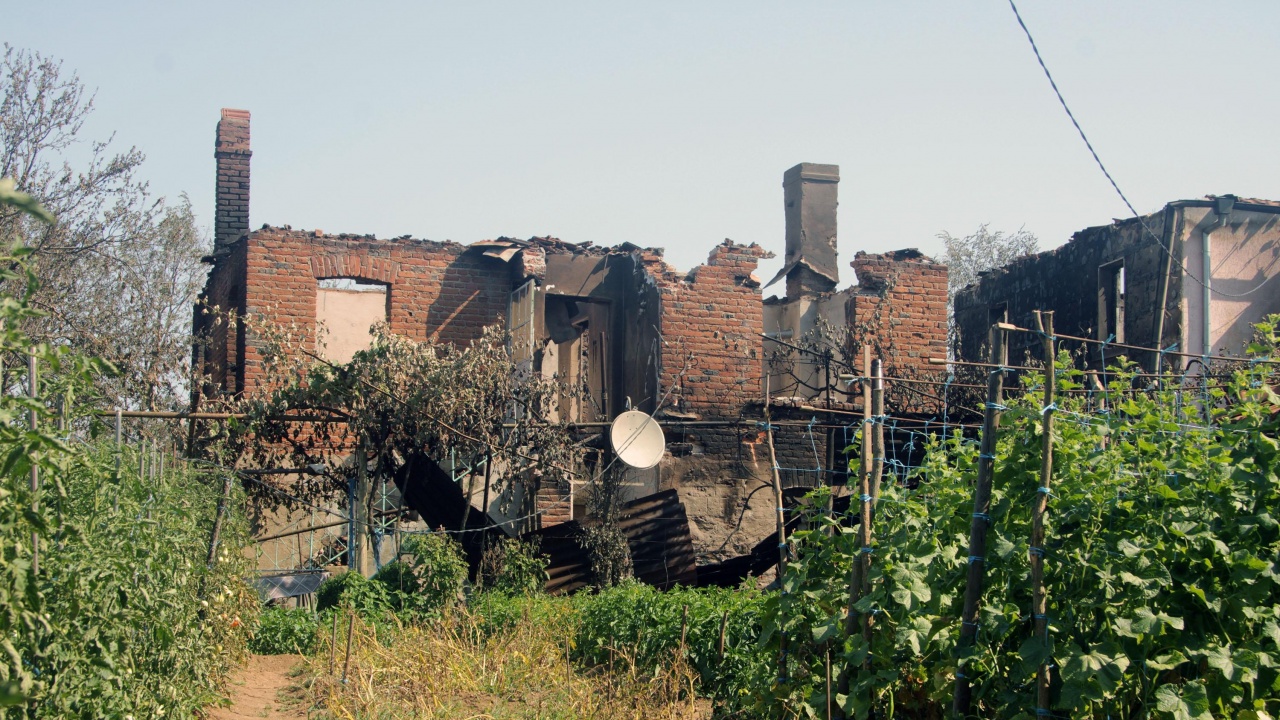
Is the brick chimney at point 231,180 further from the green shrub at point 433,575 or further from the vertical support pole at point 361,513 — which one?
the green shrub at point 433,575

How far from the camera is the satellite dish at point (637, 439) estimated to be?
12750mm

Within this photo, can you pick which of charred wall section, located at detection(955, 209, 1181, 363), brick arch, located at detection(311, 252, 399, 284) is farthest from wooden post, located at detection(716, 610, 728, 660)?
brick arch, located at detection(311, 252, 399, 284)

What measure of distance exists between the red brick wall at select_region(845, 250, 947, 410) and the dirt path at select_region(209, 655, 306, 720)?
28.2ft

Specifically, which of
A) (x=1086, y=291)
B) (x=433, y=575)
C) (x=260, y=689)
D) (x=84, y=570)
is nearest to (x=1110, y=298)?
(x=1086, y=291)

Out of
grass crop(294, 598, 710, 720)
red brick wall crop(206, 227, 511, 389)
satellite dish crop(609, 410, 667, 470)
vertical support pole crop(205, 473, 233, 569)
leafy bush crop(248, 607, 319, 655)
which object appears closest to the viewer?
grass crop(294, 598, 710, 720)

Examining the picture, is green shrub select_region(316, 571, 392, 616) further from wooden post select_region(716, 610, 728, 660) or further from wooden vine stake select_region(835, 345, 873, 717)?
wooden vine stake select_region(835, 345, 873, 717)

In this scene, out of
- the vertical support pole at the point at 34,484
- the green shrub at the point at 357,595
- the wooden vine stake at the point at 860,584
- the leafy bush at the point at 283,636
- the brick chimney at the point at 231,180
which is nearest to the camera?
the vertical support pole at the point at 34,484

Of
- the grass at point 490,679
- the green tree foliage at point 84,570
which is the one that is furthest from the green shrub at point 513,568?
the green tree foliage at point 84,570

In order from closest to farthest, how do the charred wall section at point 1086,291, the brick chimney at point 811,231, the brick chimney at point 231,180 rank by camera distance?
the charred wall section at point 1086,291, the brick chimney at point 231,180, the brick chimney at point 811,231

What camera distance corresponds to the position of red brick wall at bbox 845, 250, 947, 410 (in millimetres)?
→ 15727

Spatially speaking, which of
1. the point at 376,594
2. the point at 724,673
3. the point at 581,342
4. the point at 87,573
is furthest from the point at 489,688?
the point at 581,342

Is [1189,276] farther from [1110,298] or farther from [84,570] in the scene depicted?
[84,570]

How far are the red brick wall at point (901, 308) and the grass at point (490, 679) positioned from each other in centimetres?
704

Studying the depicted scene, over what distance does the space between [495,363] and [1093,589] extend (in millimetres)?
8667
